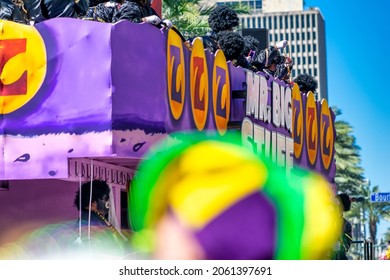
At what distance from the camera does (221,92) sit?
39.3ft

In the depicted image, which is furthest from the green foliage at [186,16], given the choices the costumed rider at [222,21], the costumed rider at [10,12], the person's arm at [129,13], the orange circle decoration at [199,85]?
the person's arm at [129,13]

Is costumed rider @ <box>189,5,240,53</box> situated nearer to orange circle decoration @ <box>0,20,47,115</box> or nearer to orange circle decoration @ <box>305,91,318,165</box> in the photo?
orange circle decoration @ <box>305,91,318,165</box>

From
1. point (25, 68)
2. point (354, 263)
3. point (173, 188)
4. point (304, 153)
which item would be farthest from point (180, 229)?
point (304, 153)

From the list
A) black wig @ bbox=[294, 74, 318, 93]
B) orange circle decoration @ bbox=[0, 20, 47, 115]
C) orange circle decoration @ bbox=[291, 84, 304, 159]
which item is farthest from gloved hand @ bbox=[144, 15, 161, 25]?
black wig @ bbox=[294, 74, 318, 93]

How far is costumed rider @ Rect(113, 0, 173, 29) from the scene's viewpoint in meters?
10.7

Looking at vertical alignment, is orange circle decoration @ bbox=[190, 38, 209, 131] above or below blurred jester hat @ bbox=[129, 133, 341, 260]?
above

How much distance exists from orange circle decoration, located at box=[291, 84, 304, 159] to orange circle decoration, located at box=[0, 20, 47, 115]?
4785 millimetres

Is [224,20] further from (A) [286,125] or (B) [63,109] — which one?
(B) [63,109]

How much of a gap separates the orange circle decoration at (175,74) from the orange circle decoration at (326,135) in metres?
5.74

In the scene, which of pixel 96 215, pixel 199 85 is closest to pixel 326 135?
pixel 199 85

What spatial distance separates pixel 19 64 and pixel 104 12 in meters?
1.09

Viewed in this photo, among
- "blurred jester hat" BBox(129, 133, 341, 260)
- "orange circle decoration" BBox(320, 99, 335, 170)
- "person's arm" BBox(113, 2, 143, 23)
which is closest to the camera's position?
"blurred jester hat" BBox(129, 133, 341, 260)

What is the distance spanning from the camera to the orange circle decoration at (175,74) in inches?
416

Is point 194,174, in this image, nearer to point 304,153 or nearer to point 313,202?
point 313,202
